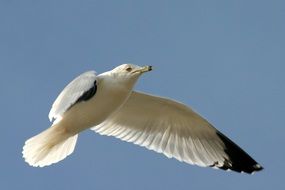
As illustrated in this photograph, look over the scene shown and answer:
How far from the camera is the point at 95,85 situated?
11.0 metres

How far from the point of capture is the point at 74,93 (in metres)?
10.4

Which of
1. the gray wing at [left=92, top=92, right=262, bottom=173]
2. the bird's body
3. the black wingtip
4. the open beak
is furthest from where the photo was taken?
the black wingtip

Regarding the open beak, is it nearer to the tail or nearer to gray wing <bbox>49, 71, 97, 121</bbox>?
gray wing <bbox>49, 71, 97, 121</bbox>

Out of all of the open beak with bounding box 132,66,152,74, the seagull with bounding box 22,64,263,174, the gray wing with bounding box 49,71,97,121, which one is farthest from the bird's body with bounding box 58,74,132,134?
the gray wing with bounding box 49,71,97,121

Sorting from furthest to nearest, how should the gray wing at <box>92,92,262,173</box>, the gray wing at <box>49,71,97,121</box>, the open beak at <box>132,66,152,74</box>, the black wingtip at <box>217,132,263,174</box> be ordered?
1. the black wingtip at <box>217,132,263,174</box>
2. the gray wing at <box>92,92,262,173</box>
3. the open beak at <box>132,66,152,74</box>
4. the gray wing at <box>49,71,97,121</box>

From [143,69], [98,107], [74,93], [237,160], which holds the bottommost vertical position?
[237,160]

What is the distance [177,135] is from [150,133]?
14.8 inches

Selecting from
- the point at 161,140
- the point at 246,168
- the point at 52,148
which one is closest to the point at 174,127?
the point at 161,140

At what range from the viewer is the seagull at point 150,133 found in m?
11.6

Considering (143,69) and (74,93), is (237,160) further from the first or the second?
(74,93)

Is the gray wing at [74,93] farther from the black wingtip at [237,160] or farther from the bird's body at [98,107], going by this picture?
the black wingtip at [237,160]

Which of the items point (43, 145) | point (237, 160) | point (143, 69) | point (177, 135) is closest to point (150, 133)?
point (177, 135)

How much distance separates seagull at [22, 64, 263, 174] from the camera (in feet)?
38.1

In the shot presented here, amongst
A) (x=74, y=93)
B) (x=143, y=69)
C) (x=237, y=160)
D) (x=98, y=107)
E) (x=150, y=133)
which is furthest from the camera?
(x=237, y=160)
